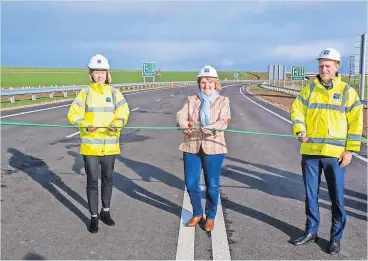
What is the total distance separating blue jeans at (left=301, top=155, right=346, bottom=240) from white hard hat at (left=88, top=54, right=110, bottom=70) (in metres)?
2.47

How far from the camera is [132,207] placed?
19.1 ft

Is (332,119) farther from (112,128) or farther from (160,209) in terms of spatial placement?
(160,209)

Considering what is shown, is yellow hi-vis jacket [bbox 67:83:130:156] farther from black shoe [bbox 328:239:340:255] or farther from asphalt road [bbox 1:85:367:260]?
black shoe [bbox 328:239:340:255]

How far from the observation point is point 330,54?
4371mm

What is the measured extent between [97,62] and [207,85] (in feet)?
4.25

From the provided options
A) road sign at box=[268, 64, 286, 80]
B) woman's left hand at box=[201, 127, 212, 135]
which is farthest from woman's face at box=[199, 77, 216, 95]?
road sign at box=[268, 64, 286, 80]

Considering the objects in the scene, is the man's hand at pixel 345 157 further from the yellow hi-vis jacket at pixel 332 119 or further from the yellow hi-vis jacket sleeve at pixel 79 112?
the yellow hi-vis jacket sleeve at pixel 79 112

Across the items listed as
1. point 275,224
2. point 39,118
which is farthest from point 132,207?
point 39,118

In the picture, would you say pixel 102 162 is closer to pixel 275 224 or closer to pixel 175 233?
pixel 175 233

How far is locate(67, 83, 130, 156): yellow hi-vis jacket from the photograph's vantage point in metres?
5.00

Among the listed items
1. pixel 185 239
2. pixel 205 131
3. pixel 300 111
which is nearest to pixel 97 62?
pixel 205 131

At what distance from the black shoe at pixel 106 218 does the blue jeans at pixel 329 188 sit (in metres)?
2.22

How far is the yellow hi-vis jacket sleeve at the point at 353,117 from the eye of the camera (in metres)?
4.38

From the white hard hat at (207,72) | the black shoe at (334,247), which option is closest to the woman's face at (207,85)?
the white hard hat at (207,72)
